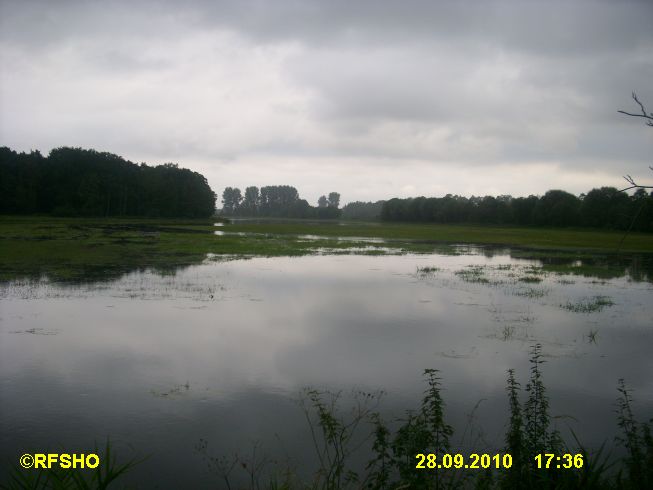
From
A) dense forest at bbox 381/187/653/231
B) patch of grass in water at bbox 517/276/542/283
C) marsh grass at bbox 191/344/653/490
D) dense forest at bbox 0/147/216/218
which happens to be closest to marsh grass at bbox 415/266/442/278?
patch of grass in water at bbox 517/276/542/283

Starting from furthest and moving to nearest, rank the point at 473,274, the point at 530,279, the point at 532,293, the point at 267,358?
the point at 473,274
the point at 530,279
the point at 532,293
the point at 267,358

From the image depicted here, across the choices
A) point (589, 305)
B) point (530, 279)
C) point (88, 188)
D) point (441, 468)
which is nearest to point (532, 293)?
point (589, 305)

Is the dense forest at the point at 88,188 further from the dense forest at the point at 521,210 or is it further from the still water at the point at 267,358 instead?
the still water at the point at 267,358

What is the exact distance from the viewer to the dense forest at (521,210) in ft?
340

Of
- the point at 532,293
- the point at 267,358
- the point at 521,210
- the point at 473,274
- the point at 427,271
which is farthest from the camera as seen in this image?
the point at 521,210

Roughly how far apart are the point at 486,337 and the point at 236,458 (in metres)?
9.12

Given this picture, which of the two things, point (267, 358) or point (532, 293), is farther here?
point (532, 293)

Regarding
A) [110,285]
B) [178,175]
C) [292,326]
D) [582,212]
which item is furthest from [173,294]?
[178,175]

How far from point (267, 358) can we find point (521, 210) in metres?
126

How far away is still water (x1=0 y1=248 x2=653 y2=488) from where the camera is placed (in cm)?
786

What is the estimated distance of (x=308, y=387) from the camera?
998 centimetres

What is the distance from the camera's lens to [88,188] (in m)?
104

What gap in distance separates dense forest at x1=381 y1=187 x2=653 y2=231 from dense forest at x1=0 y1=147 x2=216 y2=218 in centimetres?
6770

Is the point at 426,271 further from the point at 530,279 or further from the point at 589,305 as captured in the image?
the point at 589,305
